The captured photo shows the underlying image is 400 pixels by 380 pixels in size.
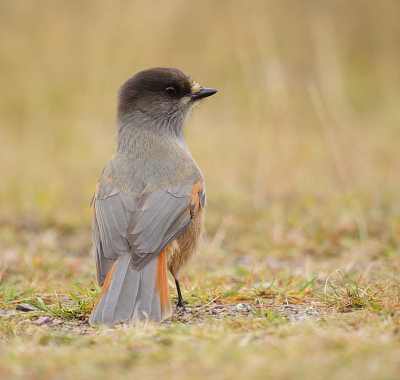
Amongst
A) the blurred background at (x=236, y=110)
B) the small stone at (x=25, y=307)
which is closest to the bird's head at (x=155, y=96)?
the blurred background at (x=236, y=110)

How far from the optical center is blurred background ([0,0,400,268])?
682cm

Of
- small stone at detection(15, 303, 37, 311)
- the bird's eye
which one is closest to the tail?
small stone at detection(15, 303, 37, 311)

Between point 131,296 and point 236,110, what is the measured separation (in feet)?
29.8

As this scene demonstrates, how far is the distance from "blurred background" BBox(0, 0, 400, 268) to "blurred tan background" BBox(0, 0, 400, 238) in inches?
1.2

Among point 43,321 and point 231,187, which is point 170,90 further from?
point 231,187

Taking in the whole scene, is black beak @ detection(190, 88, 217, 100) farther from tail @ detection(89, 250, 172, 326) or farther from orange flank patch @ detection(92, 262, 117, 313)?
orange flank patch @ detection(92, 262, 117, 313)

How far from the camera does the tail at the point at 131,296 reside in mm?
3199

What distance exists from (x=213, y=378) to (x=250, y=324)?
34.5 inches

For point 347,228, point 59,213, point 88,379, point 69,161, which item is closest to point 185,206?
point 88,379

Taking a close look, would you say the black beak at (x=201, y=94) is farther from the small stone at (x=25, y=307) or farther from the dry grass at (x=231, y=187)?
the small stone at (x=25, y=307)

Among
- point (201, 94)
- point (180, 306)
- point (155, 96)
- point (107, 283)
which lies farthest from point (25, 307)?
point (201, 94)

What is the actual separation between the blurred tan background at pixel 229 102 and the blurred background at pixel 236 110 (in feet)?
0.10

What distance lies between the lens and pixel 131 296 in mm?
3318

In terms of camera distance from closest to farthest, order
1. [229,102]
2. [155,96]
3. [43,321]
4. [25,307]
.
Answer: [43,321] → [25,307] → [155,96] → [229,102]
